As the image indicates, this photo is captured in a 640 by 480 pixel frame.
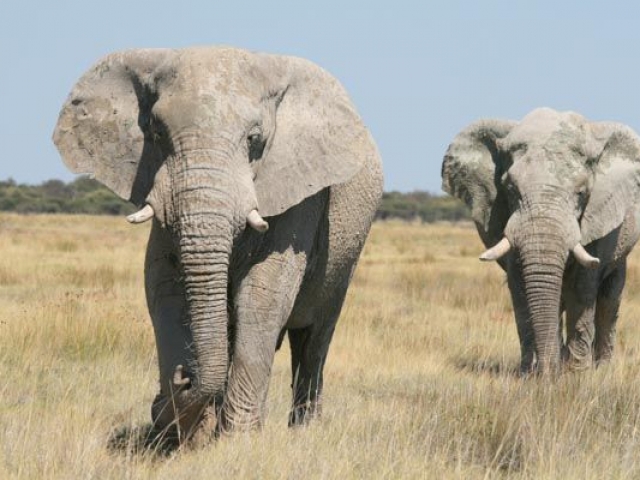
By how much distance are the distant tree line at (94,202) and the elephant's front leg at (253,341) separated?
58903 mm

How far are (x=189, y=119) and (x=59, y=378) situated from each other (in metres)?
2.95

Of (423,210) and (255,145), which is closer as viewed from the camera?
(255,145)

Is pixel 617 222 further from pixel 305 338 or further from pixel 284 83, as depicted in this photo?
pixel 284 83

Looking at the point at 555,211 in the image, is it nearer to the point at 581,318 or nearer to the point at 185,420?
the point at 581,318

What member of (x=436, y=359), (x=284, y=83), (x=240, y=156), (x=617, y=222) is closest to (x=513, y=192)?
(x=617, y=222)

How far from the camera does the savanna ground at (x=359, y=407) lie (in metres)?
5.36

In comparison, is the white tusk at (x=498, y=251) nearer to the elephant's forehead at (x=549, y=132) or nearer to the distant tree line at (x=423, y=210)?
the elephant's forehead at (x=549, y=132)

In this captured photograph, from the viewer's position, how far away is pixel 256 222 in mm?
5453

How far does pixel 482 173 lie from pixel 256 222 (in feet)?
17.9

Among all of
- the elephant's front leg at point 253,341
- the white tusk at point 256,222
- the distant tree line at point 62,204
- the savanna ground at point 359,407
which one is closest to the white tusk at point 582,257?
the savanna ground at point 359,407

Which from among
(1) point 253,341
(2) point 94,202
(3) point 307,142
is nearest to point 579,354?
(3) point 307,142

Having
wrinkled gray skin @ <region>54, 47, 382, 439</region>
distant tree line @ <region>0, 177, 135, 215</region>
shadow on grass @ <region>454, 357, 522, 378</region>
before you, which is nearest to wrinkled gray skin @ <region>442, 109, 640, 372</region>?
shadow on grass @ <region>454, 357, 522, 378</region>

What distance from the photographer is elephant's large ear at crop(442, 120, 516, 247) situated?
10383 millimetres

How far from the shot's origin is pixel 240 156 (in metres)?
5.59
